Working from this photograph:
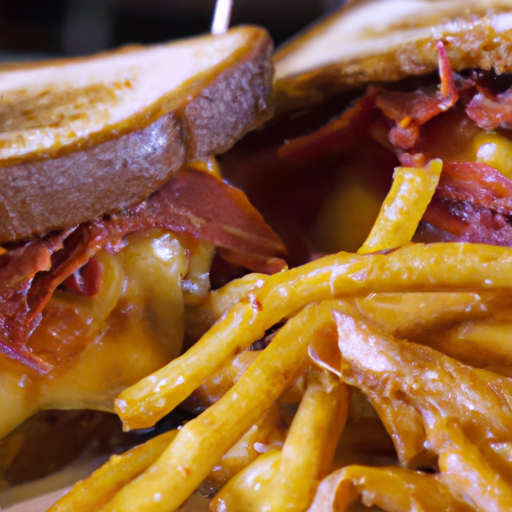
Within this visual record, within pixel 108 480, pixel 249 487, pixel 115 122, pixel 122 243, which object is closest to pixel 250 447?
pixel 249 487

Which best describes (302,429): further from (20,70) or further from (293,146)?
(20,70)

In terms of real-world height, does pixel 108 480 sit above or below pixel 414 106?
below

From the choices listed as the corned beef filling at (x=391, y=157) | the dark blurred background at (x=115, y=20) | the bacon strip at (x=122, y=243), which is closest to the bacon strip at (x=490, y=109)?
the corned beef filling at (x=391, y=157)

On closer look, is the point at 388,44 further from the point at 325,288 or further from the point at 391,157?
the point at 325,288

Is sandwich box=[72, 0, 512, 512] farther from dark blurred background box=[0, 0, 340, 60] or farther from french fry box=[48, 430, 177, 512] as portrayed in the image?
dark blurred background box=[0, 0, 340, 60]

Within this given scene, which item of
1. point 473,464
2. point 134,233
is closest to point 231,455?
point 473,464

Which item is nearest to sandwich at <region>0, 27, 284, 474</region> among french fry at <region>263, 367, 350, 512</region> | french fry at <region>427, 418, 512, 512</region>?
french fry at <region>263, 367, 350, 512</region>
